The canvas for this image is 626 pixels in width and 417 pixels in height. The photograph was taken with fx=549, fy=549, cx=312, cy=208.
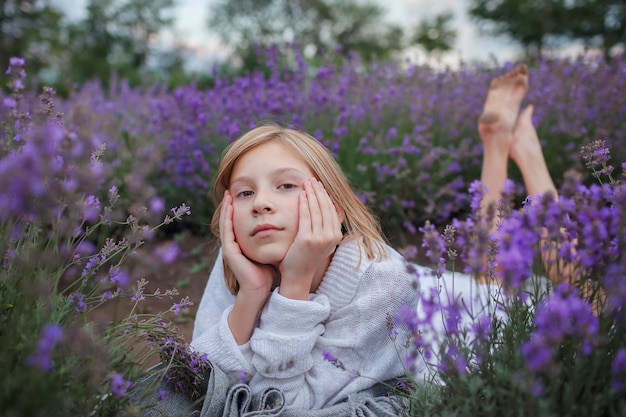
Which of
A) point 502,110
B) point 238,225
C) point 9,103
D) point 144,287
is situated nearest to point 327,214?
point 238,225

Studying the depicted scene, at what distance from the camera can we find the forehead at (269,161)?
1.79 meters

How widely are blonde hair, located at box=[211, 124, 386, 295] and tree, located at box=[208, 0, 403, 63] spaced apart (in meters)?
30.8

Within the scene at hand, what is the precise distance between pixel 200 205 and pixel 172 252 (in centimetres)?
259

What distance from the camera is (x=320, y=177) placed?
1.94m

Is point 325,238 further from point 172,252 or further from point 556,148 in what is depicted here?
point 556,148

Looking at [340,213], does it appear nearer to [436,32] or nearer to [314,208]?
[314,208]

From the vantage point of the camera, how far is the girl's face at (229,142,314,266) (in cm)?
170

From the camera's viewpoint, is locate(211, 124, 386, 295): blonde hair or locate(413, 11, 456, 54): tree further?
locate(413, 11, 456, 54): tree

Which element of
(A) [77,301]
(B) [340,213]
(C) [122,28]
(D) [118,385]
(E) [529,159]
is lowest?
(D) [118,385]

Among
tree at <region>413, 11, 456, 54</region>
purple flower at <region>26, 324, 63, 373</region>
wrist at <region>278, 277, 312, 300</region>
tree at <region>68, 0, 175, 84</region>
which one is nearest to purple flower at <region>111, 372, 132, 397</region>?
purple flower at <region>26, 324, 63, 373</region>

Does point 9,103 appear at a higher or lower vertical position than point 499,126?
lower

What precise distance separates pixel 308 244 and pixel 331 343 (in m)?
0.31

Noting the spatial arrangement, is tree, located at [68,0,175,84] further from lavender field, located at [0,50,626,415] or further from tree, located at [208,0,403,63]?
lavender field, located at [0,50,626,415]

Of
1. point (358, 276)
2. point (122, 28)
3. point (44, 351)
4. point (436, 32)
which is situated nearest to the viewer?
point (44, 351)
